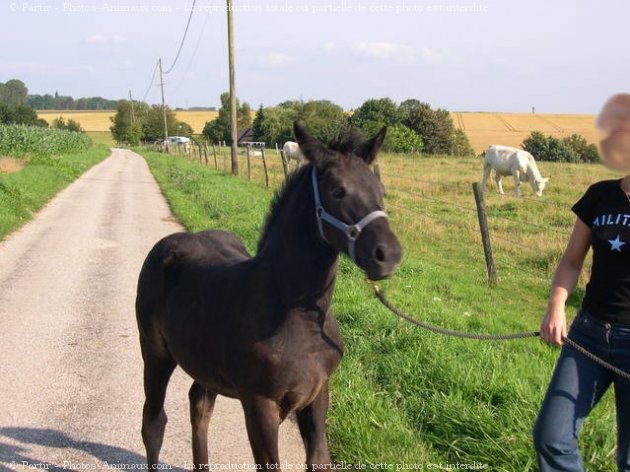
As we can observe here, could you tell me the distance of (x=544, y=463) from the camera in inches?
102

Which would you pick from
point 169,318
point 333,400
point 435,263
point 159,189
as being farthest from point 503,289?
point 159,189

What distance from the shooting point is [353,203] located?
9.11 ft

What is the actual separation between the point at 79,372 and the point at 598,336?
172 inches

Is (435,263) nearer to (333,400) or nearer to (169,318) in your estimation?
(333,400)

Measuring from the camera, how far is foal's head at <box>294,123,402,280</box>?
8.63 feet

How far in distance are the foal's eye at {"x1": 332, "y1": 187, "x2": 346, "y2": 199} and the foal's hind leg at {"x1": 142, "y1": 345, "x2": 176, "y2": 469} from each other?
66.4 inches

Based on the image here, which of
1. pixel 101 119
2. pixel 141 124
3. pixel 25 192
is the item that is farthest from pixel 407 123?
pixel 101 119

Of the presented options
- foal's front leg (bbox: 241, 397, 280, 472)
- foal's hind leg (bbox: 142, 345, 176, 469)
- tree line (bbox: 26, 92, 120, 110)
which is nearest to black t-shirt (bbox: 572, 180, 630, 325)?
foal's front leg (bbox: 241, 397, 280, 472)

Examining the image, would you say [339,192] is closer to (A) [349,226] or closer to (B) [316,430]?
(A) [349,226]

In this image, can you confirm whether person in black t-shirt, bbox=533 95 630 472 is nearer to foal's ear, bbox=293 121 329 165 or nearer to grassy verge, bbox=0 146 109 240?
foal's ear, bbox=293 121 329 165

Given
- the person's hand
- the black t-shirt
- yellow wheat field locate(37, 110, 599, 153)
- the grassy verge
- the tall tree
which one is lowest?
the grassy verge

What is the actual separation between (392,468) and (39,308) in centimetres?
544

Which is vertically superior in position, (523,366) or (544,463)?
(544,463)

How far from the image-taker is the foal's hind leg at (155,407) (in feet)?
12.7
